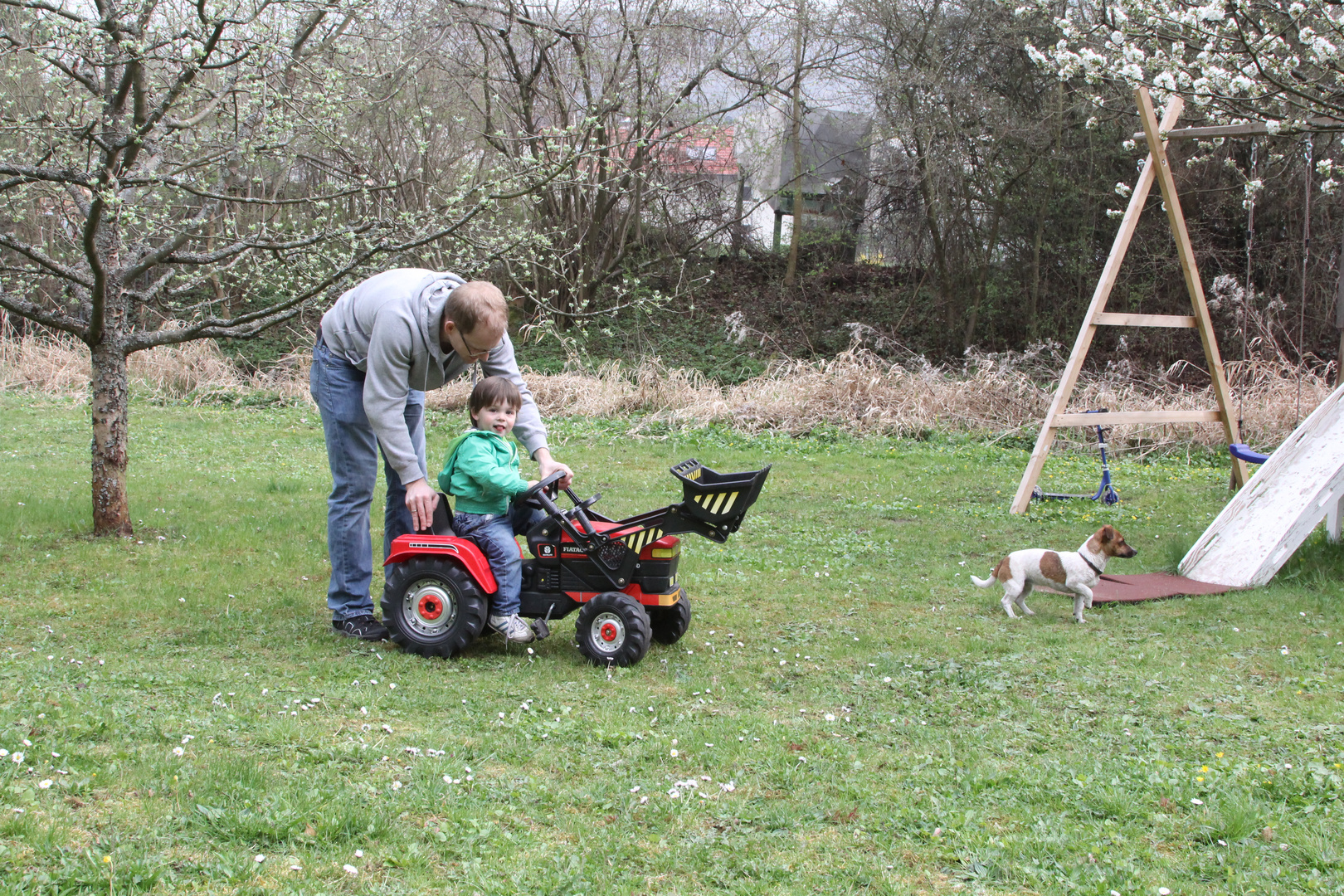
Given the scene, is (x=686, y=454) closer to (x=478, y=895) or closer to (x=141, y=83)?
(x=141, y=83)

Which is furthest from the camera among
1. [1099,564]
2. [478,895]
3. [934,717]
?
[1099,564]

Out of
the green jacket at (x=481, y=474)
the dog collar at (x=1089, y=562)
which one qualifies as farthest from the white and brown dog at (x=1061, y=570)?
the green jacket at (x=481, y=474)

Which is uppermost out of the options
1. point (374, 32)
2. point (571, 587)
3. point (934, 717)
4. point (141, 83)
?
point (374, 32)

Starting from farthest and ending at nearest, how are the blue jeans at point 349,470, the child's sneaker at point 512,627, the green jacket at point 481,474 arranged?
the blue jeans at point 349,470, the child's sneaker at point 512,627, the green jacket at point 481,474

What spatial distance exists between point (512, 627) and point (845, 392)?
11.1m

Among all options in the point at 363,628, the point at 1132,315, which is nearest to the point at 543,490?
the point at 363,628

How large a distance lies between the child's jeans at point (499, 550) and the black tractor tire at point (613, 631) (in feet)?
1.16

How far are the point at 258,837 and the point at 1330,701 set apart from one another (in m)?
4.32

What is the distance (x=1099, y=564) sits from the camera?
6.58m

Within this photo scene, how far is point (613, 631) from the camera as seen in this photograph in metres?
5.07

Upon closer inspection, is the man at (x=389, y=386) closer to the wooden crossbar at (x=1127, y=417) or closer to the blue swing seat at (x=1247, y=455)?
the wooden crossbar at (x=1127, y=417)

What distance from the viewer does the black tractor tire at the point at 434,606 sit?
503 centimetres

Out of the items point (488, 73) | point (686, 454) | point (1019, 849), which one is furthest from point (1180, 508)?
point (488, 73)

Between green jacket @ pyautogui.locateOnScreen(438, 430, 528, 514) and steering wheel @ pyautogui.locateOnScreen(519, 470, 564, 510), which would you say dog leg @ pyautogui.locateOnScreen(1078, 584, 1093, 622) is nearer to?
steering wheel @ pyautogui.locateOnScreen(519, 470, 564, 510)
